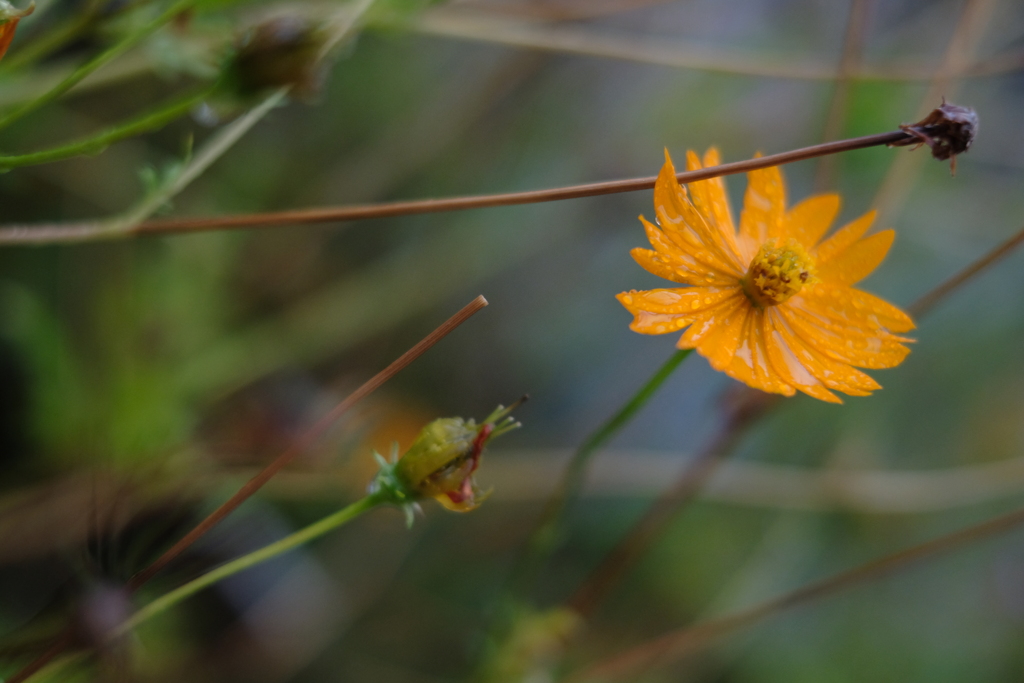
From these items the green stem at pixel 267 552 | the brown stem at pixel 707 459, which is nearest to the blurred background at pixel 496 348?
the brown stem at pixel 707 459

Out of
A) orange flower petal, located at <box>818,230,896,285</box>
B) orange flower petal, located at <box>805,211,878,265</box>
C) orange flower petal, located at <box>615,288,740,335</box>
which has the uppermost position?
orange flower petal, located at <box>615,288,740,335</box>

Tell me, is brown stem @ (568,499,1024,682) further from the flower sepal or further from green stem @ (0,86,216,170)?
green stem @ (0,86,216,170)

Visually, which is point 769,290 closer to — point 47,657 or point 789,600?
point 789,600

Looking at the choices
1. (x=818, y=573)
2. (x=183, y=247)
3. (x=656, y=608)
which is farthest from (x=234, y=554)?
(x=818, y=573)

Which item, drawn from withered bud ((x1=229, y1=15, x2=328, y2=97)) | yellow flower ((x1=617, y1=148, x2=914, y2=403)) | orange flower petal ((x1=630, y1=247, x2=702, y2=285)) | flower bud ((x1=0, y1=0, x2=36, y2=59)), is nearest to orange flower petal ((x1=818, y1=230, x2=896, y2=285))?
yellow flower ((x1=617, y1=148, x2=914, y2=403))

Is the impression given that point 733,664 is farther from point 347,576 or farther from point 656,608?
point 347,576
